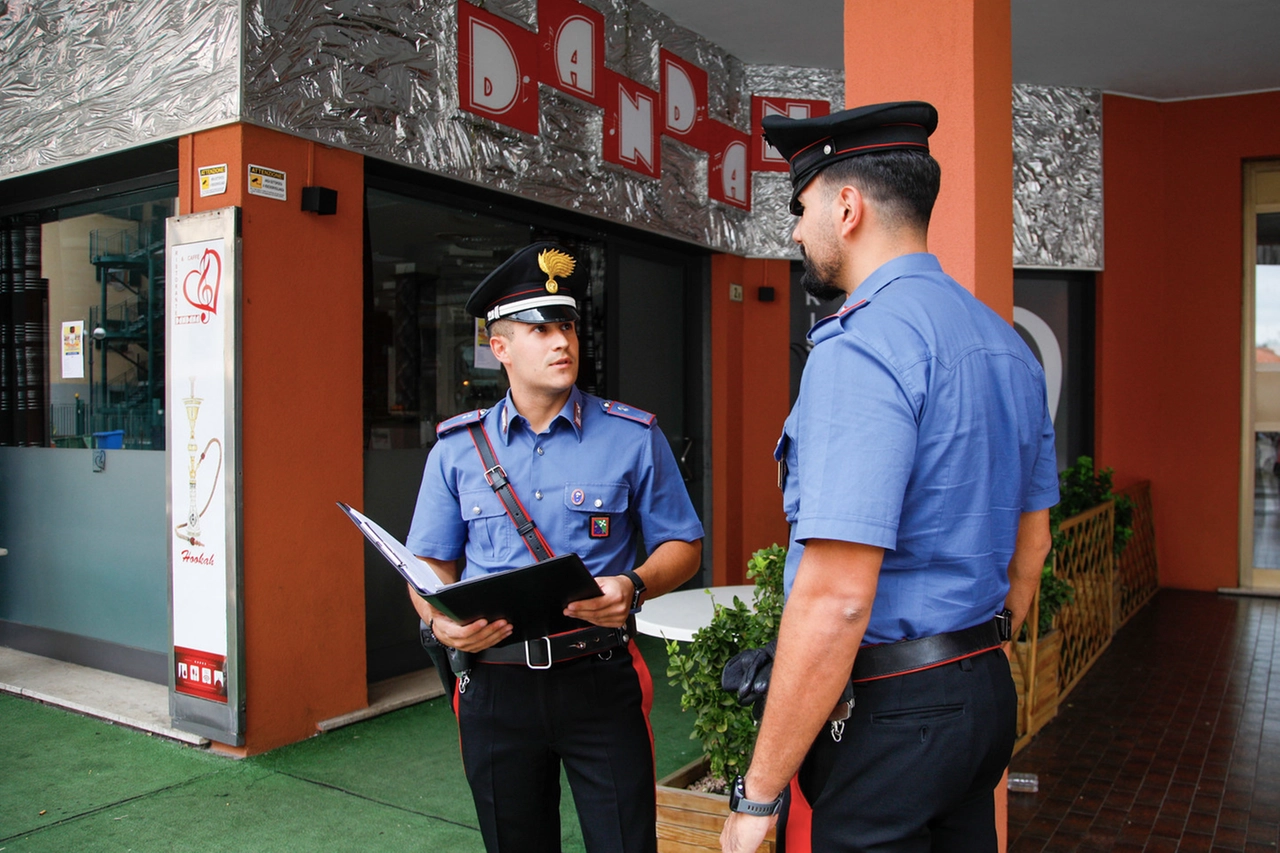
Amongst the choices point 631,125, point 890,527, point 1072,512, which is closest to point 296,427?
point 631,125

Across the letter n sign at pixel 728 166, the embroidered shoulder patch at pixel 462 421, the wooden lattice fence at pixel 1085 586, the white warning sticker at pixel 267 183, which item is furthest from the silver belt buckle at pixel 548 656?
the letter n sign at pixel 728 166

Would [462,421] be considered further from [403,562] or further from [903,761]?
[903,761]

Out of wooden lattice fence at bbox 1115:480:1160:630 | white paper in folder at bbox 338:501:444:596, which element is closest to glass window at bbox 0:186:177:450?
white paper in folder at bbox 338:501:444:596

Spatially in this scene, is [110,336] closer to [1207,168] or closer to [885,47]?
[885,47]

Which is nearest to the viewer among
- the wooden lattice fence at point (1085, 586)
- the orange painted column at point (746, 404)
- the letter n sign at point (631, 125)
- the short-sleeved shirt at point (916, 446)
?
the short-sleeved shirt at point (916, 446)

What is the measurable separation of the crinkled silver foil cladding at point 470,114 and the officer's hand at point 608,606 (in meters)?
2.79

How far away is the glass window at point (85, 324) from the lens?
462 cm

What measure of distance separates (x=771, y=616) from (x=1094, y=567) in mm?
3505

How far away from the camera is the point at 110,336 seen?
4.81 m

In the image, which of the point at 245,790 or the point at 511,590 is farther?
the point at 245,790

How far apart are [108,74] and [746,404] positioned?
14.9 ft

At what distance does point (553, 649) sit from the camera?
73.9 inches

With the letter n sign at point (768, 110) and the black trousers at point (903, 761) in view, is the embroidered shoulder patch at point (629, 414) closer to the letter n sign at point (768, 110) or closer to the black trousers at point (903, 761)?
the black trousers at point (903, 761)

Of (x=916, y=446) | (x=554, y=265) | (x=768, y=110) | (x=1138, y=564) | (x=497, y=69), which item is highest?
(x=768, y=110)
